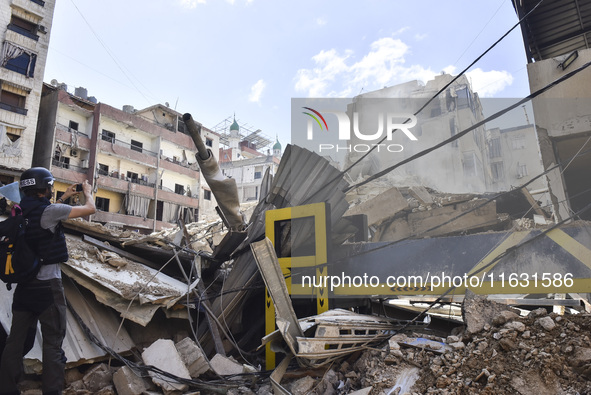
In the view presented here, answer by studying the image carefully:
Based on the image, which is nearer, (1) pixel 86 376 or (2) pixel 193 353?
(1) pixel 86 376

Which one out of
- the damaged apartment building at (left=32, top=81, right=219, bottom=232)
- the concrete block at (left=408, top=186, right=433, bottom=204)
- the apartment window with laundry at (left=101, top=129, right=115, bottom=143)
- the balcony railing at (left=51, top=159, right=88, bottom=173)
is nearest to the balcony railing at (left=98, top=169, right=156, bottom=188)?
the damaged apartment building at (left=32, top=81, right=219, bottom=232)

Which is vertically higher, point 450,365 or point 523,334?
point 523,334

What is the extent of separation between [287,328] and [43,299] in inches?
73.2

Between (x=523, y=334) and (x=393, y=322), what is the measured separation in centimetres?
128

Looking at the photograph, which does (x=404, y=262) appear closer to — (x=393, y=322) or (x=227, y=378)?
(x=393, y=322)

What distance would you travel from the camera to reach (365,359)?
3098mm

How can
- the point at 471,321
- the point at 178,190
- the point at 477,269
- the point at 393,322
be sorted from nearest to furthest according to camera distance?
the point at 471,321 < the point at 477,269 < the point at 393,322 < the point at 178,190

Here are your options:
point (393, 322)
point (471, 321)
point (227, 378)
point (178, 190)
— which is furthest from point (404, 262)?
point (178, 190)

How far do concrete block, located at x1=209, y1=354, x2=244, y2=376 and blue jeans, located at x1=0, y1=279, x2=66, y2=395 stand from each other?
1.24m

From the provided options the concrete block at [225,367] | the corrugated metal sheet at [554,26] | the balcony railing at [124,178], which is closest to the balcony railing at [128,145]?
the balcony railing at [124,178]

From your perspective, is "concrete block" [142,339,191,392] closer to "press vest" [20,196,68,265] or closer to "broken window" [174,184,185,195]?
"press vest" [20,196,68,265]

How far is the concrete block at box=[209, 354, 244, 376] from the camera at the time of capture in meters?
3.54

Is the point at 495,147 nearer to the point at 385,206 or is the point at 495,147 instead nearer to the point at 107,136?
the point at 107,136

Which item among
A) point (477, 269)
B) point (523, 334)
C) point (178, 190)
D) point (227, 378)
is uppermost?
point (178, 190)
